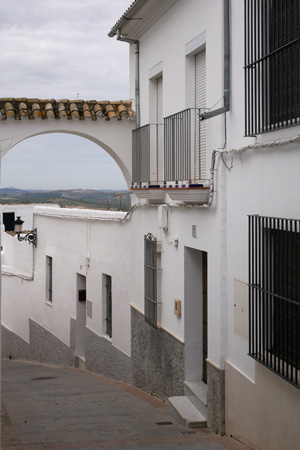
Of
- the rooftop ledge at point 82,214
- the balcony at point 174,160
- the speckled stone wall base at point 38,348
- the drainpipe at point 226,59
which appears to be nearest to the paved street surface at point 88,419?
the speckled stone wall base at point 38,348

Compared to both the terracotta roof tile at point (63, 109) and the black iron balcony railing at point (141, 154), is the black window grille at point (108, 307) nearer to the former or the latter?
the black iron balcony railing at point (141, 154)

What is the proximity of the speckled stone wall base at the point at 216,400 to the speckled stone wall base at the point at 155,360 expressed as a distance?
4.33 feet

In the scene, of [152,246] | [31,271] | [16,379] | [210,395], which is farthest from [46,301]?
[210,395]

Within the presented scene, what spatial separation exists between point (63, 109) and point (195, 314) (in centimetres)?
522

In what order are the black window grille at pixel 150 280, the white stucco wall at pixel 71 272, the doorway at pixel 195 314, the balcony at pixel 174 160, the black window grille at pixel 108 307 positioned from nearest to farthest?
the balcony at pixel 174 160
the doorway at pixel 195 314
the black window grille at pixel 150 280
the white stucco wall at pixel 71 272
the black window grille at pixel 108 307

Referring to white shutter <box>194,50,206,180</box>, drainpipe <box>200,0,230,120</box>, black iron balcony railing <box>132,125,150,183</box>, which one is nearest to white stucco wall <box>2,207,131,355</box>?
black iron balcony railing <box>132,125,150,183</box>

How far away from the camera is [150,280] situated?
12.0 metres

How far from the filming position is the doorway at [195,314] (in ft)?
33.8

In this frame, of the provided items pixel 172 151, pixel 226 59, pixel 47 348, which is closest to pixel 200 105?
pixel 172 151

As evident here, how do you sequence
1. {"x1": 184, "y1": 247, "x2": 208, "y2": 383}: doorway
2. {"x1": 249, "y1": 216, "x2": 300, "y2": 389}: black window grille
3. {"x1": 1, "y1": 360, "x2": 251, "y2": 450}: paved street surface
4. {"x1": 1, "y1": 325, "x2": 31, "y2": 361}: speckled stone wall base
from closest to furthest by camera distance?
{"x1": 249, "y1": 216, "x2": 300, "y2": 389}: black window grille, {"x1": 1, "y1": 360, "x2": 251, "y2": 450}: paved street surface, {"x1": 184, "y1": 247, "x2": 208, "y2": 383}: doorway, {"x1": 1, "y1": 325, "x2": 31, "y2": 361}: speckled stone wall base

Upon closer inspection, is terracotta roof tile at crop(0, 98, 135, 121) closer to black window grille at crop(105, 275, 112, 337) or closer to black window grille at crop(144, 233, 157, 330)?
black window grille at crop(144, 233, 157, 330)

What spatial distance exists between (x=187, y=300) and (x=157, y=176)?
2.34 m

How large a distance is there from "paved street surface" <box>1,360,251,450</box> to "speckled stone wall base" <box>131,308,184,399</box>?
26 cm

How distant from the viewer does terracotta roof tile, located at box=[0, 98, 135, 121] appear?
1288 centimetres
